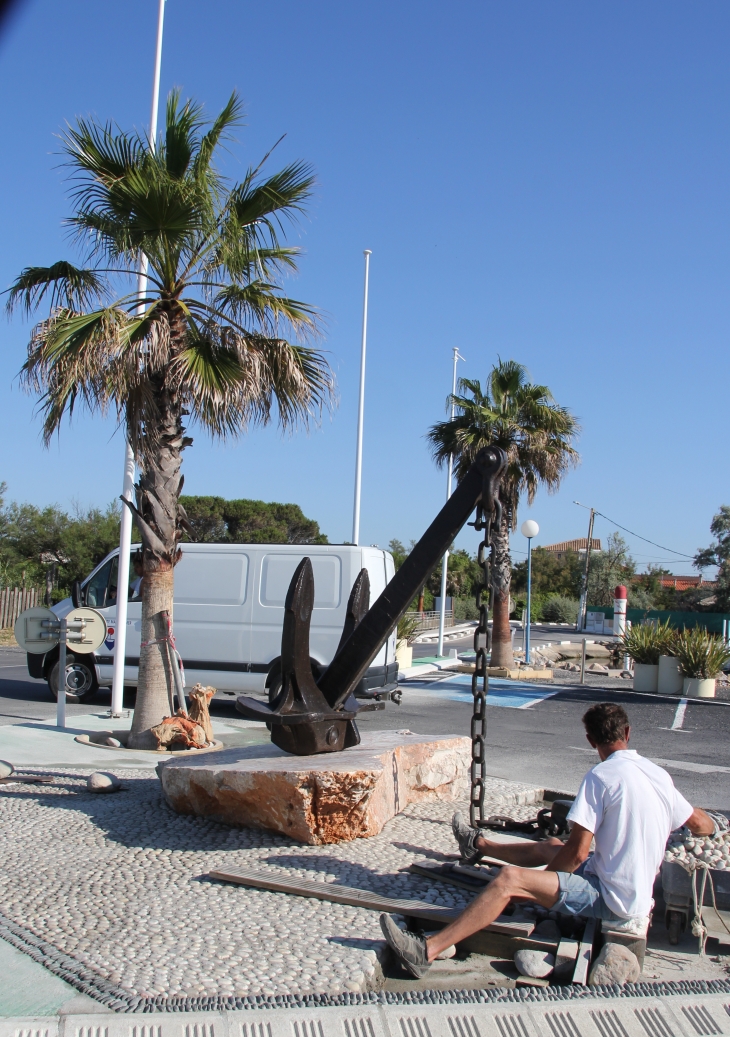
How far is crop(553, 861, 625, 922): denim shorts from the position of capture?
3.73m

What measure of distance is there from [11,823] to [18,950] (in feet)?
7.78

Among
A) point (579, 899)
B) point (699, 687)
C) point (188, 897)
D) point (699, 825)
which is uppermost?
point (699, 825)

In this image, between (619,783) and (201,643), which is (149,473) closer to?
(201,643)

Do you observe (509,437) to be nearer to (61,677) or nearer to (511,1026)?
(61,677)

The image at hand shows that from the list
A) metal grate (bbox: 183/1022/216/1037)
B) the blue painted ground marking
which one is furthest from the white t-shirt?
the blue painted ground marking

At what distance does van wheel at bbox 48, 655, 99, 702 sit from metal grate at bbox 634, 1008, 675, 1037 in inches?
459

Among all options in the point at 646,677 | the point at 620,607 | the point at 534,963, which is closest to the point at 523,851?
the point at 534,963

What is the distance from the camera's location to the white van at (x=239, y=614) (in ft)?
42.1

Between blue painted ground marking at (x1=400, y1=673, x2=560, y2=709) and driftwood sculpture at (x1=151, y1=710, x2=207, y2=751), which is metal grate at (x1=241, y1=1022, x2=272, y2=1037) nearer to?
driftwood sculpture at (x1=151, y1=710, x2=207, y2=751)

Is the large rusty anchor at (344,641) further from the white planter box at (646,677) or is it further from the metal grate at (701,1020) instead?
the white planter box at (646,677)

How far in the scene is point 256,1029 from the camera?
120 inches

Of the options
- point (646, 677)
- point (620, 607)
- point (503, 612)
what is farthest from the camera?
point (620, 607)

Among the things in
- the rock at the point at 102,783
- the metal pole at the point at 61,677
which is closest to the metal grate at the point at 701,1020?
the rock at the point at 102,783

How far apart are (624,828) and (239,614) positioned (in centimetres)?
996
